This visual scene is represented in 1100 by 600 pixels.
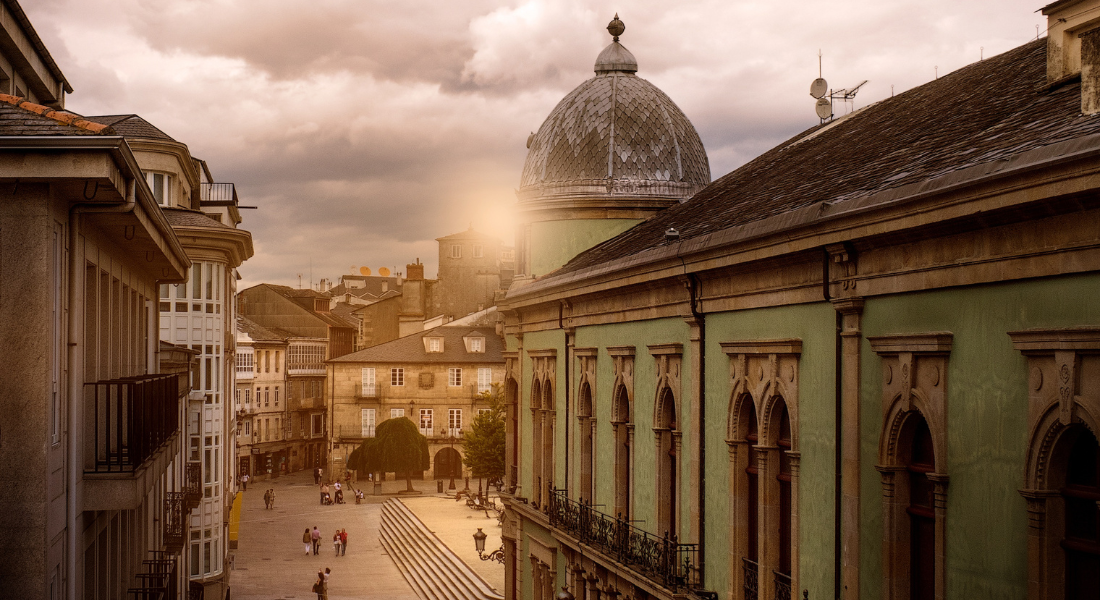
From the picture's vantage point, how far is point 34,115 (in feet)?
34.9

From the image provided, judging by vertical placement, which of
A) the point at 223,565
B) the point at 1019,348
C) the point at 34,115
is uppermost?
the point at 34,115

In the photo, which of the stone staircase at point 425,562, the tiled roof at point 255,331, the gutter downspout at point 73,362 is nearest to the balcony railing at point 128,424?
the gutter downspout at point 73,362

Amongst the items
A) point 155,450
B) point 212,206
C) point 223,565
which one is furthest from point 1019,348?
point 212,206

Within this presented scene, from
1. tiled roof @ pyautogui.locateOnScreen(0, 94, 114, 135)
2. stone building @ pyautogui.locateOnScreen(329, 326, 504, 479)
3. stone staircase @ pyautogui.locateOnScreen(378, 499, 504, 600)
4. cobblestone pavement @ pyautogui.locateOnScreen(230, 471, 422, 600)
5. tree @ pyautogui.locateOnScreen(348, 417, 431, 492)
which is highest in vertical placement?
tiled roof @ pyautogui.locateOnScreen(0, 94, 114, 135)

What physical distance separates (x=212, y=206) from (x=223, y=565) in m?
14.7

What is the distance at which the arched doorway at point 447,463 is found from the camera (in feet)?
274

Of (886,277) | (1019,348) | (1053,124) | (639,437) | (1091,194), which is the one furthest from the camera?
(639,437)

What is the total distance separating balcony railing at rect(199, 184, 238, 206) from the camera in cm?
4819

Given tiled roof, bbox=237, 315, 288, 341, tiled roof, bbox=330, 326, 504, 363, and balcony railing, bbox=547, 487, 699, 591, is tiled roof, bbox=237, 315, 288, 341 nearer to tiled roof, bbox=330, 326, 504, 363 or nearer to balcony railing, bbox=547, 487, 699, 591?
tiled roof, bbox=330, 326, 504, 363

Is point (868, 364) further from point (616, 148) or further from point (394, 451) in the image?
point (394, 451)

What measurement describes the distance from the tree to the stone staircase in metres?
10.2

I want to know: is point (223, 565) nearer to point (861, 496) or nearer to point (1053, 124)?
point (861, 496)

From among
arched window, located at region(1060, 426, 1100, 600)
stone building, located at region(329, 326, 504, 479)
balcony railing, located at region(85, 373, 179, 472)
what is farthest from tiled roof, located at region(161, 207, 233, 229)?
stone building, located at region(329, 326, 504, 479)

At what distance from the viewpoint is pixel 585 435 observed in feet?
82.4
